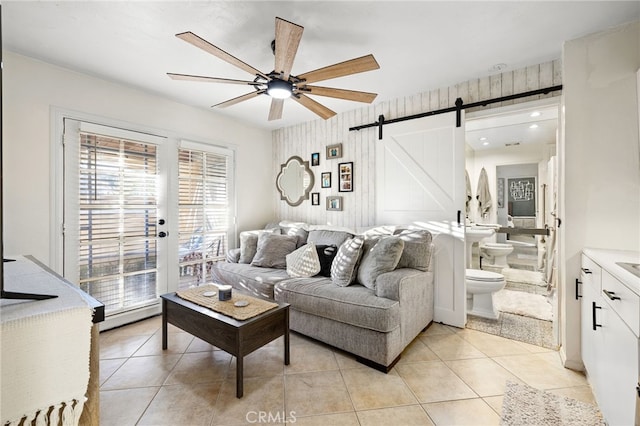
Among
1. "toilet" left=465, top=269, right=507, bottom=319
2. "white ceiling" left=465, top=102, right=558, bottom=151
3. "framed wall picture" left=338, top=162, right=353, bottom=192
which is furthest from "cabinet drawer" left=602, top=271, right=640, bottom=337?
"framed wall picture" left=338, top=162, right=353, bottom=192

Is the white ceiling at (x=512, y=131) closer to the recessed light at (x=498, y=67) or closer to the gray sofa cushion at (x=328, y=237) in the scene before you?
the recessed light at (x=498, y=67)

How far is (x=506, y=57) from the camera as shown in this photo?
2395 millimetres

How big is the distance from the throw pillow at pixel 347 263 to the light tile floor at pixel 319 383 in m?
0.59

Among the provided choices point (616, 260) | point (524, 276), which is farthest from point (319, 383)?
point (524, 276)

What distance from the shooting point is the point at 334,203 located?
3859 millimetres

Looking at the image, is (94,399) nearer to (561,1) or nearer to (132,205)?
(132,205)

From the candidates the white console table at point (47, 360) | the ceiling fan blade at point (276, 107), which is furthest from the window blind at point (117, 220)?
the white console table at point (47, 360)

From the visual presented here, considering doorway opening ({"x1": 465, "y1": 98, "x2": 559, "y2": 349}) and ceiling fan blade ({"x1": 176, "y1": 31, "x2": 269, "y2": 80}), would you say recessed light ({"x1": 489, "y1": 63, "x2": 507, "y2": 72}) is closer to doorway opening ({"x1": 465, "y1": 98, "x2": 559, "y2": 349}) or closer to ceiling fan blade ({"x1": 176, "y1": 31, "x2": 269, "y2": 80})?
doorway opening ({"x1": 465, "y1": 98, "x2": 559, "y2": 349})

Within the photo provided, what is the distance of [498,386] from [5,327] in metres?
2.52

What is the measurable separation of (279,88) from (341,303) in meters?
1.71

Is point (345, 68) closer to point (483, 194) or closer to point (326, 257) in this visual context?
point (326, 257)

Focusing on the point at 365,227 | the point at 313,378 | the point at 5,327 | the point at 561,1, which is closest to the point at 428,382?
the point at 313,378

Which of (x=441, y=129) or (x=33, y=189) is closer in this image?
(x=33, y=189)

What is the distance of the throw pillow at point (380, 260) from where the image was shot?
2.48 m
